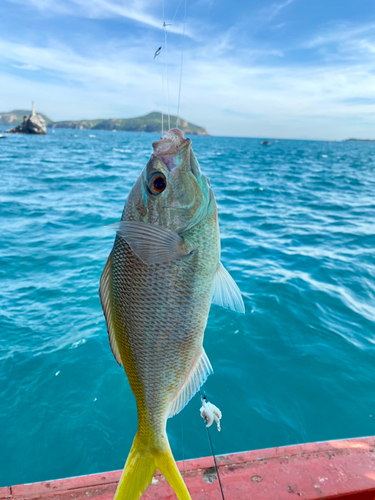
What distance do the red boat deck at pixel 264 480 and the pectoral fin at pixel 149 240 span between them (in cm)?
172

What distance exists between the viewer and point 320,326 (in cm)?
601

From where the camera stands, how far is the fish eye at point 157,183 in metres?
1.53

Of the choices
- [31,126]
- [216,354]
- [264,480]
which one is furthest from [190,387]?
[31,126]

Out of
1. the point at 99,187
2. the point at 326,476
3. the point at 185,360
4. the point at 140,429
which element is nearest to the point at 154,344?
the point at 185,360

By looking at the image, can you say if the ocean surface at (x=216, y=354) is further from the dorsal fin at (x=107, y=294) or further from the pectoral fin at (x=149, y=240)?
the pectoral fin at (x=149, y=240)

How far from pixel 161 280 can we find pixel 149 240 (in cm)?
19

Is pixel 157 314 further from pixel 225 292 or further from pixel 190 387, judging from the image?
pixel 190 387

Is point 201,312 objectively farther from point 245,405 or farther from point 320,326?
point 320,326

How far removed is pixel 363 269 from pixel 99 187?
13997mm

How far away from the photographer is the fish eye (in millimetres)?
1530

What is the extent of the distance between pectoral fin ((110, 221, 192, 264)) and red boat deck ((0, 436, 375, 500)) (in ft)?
5.64

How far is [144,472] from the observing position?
163 centimetres

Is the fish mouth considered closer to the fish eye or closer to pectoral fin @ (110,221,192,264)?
the fish eye

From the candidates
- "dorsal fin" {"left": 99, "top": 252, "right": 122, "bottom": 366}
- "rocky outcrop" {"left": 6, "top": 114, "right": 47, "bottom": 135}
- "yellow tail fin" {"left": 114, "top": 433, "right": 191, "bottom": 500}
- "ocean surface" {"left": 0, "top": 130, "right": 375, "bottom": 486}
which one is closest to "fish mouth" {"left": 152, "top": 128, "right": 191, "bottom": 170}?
"dorsal fin" {"left": 99, "top": 252, "right": 122, "bottom": 366}
